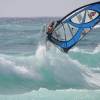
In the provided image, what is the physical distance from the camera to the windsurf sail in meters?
16.4

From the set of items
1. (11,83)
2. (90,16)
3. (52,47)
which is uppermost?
(90,16)

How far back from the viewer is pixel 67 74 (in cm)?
1789

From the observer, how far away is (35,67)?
18.3 m

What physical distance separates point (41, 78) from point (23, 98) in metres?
4.47

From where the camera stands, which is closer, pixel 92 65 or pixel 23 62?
pixel 23 62

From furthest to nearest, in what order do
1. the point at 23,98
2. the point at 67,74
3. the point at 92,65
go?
the point at 92,65
the point at 67,74
the point at 23,98

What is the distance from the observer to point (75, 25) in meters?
16.8

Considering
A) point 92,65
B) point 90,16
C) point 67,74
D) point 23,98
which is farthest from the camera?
point 92,65

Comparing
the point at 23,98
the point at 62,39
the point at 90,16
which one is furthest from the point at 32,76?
the point at 23,98

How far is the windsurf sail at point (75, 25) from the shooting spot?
1636 cm

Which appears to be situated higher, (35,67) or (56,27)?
(56,27)

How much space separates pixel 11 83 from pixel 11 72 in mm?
527

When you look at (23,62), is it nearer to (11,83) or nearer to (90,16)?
(11,83)

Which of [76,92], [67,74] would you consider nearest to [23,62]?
[67,74]
